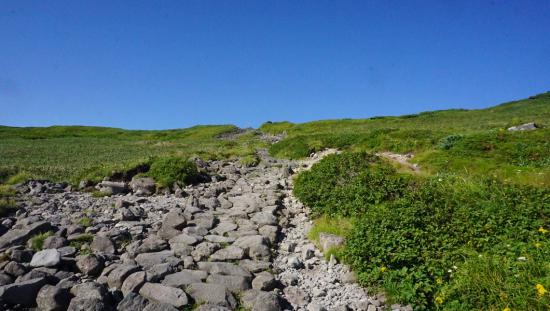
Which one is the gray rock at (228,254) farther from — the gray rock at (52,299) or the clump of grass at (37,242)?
the clump of grass at (37,242)

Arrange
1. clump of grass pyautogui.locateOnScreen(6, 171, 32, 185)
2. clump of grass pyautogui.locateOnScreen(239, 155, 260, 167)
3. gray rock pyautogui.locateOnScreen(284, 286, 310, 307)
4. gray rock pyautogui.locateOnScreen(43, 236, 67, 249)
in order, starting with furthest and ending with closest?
clump of grass pyautogui.locateOnScreen(239, 155, 260, 167)
clump of grass pyautogui.locateOnScreen(6, 171, 32, 185)
gray rock pyautogui.locateOnScreen(43, 236, 67, 249)
gray rock pyautogui.locateOnScreen(284, 286, 310, 307)

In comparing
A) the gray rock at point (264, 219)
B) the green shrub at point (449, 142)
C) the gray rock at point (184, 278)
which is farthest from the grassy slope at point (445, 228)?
the green shrub at point (449, 142)

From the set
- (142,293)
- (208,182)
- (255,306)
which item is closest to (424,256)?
(255,306)

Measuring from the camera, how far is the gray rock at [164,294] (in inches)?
271

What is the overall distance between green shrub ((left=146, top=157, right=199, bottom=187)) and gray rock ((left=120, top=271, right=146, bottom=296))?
357 inches

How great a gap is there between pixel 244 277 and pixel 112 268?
105 inches

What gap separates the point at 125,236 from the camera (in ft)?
33.0

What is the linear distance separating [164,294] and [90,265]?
6.76 feet

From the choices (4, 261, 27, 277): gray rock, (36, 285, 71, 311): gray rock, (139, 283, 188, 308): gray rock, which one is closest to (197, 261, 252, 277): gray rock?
(139, 283, 188, 308): gray rock

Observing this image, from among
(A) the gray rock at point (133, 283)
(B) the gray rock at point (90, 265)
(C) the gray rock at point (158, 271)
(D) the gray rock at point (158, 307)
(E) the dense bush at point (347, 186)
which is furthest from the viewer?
(E) the dense bush at point (347, 186)

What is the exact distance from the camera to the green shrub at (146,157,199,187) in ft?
55.1

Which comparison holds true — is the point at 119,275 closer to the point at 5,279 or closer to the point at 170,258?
the point at 170,258

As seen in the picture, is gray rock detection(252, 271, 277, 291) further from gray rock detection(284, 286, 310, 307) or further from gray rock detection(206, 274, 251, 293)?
gray rock detection(284, 286, 310, 307)

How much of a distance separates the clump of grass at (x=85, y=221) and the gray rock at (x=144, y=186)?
4.35 meters
